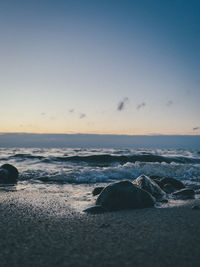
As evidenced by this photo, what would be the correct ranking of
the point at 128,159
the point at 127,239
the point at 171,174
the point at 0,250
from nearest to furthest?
1. the point at 0,250
2. the point at 127,239
3. the point at 171,174
4. the point at 128,159

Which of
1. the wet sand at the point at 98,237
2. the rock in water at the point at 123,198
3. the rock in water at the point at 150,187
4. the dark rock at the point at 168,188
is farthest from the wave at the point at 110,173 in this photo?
the wet sand at the point at 98,237

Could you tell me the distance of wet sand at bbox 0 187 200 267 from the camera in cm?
178

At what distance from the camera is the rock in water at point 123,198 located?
3.66 m

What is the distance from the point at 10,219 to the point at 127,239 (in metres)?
1.58

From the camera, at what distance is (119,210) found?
353 centimetres

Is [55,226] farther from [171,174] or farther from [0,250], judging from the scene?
[171,174]

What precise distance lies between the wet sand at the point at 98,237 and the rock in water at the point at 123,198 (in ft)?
0.81

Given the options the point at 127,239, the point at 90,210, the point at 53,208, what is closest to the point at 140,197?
the point at 90,210

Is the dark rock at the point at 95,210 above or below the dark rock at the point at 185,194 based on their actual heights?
above

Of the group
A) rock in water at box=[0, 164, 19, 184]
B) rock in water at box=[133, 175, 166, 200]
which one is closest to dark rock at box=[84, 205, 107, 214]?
rock in water at box=[133, 175, 166, 200]

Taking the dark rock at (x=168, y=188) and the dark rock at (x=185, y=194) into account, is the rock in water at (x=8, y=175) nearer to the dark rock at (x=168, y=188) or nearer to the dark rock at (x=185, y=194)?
the dark rock at (x=168, y=188)

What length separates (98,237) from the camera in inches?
89.9

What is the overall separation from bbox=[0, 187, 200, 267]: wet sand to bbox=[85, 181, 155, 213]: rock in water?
0.25m

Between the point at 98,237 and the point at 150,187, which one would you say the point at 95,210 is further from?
the point at 150,187
